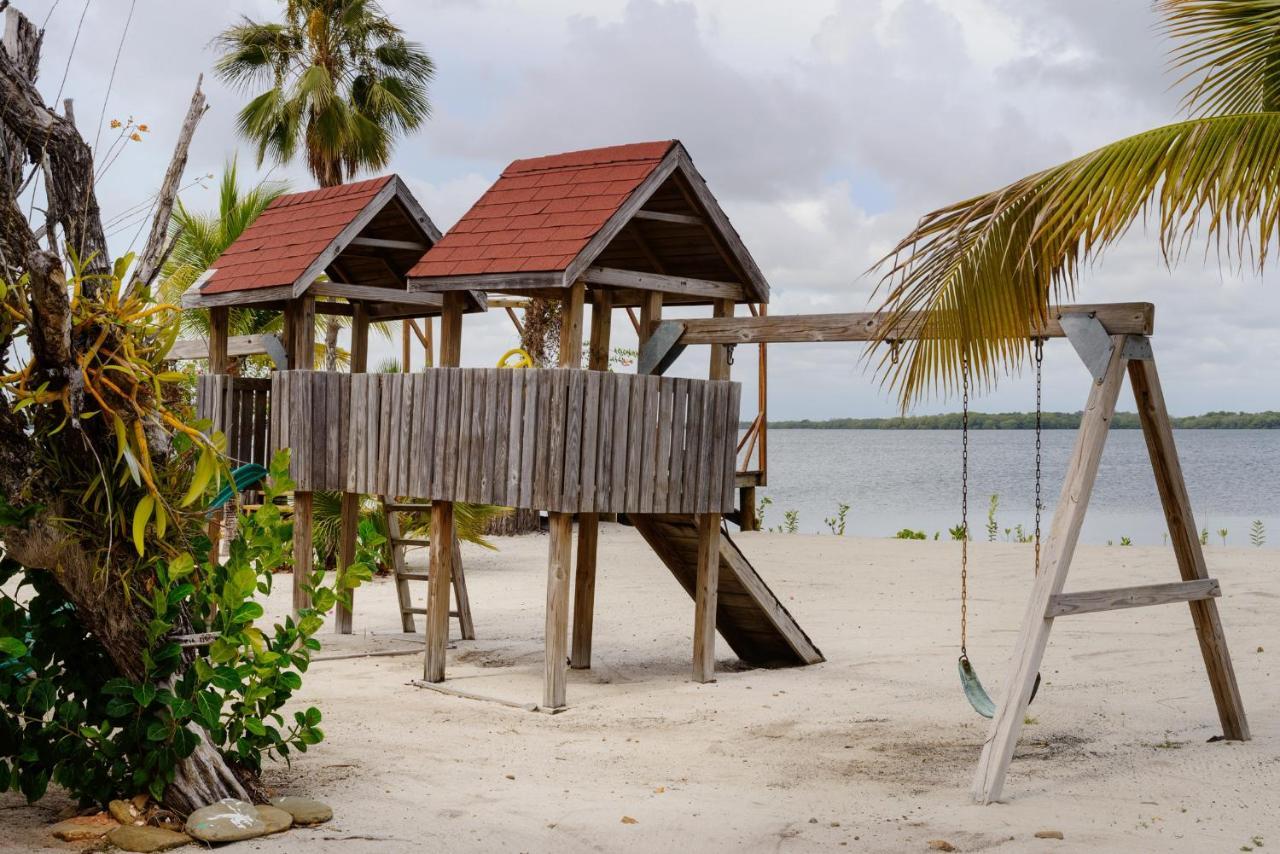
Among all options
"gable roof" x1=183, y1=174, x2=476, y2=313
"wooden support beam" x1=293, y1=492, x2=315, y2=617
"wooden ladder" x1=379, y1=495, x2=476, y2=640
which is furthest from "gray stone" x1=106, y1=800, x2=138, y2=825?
"gable roof" x1=183, y1=174, x2=476, y2=313

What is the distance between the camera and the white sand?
19.6 ft

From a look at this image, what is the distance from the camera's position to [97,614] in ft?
17.8

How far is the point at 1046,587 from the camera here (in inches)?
263

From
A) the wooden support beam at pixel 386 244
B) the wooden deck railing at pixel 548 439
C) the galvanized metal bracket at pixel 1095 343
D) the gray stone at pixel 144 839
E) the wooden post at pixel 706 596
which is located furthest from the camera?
the wooden support beam at pixel 386 244

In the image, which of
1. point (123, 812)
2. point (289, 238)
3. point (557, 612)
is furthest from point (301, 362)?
point (123, 812)

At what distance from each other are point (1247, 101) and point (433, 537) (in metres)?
6.42

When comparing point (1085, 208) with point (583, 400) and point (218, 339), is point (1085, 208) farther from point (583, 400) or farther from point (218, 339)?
point (218, 339)

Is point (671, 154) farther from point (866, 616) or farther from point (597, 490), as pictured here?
point (866, 616)

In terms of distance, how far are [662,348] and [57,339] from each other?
562 centimetres

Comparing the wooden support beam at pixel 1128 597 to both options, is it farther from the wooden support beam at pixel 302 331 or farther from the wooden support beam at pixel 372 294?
A: the wooden support beam at pixel 302 331

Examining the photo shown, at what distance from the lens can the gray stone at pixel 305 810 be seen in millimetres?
5781

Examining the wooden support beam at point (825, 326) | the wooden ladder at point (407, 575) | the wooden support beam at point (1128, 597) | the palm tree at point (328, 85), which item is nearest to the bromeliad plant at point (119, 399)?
the wooden support beam at point (825, 326)

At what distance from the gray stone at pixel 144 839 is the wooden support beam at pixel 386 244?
25.1 feet

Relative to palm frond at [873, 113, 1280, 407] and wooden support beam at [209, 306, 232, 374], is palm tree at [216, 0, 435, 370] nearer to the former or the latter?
wooden support beam at [209, 306, 232, 374]
